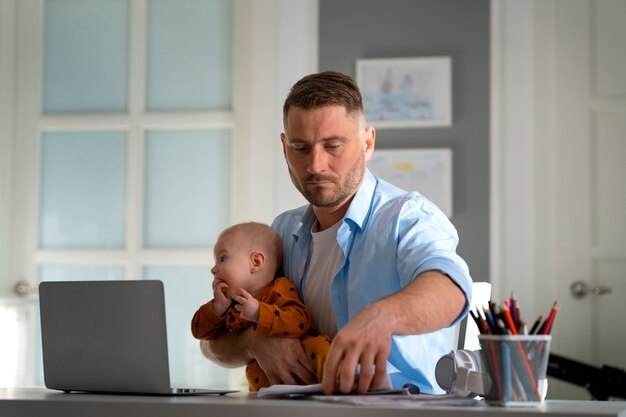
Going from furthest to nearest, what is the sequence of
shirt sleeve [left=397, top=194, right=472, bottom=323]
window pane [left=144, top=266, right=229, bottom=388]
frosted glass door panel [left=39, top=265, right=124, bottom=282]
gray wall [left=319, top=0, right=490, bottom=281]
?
Answer: frosted glass door panel [left=39, top=265, right=124, bottom=282], window pane [left=144, top=266, right=229, bottom=388], gray wall [left=319, top=0, right=490, bottom=281], shirt sleeve [left=397, top=194, right=472, bottom=323]

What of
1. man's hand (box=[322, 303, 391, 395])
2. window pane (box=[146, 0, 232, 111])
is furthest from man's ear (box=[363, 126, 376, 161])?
window pane (box=[146, 0, 232, 111])

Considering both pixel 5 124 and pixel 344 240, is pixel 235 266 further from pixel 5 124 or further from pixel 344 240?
pixel 5 124

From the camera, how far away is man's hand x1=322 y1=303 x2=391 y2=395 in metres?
1.34

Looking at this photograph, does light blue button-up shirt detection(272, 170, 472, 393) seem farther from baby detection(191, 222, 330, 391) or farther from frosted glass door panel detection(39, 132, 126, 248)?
frosted glass door panel detection(39, 132, 126, 248)

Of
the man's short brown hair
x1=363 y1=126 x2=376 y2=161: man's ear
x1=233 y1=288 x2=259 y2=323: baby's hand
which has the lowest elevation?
x1=233 y1=288 x2=259 y2=323: baby's hand

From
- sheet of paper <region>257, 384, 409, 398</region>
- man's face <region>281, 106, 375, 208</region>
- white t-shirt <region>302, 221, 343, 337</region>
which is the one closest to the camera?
sheet of paper <region>257, 384, 409, 398</region>

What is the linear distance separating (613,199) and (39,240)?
8.19 feet

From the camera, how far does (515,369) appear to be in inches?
49.9

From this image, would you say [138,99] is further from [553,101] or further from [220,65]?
[553,101]

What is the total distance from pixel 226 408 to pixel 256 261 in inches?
31.6

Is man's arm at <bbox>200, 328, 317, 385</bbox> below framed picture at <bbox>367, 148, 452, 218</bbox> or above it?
below

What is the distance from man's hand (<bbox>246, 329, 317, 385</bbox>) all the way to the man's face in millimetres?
307

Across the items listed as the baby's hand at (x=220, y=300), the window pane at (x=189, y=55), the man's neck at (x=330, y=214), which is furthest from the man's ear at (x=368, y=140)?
the window pane at (x=189, y=55)

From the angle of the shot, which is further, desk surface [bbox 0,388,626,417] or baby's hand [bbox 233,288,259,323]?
baby's hand [bbox 233,288,259,323]
